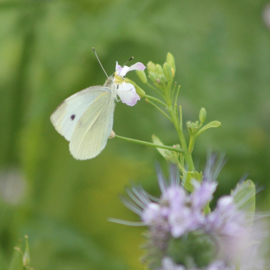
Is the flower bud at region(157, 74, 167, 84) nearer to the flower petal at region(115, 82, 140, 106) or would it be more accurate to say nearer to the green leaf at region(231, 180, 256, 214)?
the flower petal at region(115, 82, 140, 106)

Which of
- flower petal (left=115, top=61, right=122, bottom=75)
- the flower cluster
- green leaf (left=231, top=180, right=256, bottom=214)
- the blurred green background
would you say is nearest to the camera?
the flower cluster

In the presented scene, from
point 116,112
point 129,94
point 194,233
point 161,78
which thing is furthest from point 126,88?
point 116,112

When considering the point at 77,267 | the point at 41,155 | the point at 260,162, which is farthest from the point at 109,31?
the point at 77,267

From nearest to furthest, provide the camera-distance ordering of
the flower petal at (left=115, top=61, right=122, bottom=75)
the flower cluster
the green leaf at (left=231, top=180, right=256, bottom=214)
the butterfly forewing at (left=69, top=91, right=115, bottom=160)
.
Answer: the flower cluster → the green leaf at (left=231, top=180, right=256, bottom=214) → the flower petal at (left=115, top=61, right=122, bottom=75) → the butterfly forewing at (left=69, top=91, right=115, bottom=160)

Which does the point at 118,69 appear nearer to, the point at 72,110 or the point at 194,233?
the point at 72,110

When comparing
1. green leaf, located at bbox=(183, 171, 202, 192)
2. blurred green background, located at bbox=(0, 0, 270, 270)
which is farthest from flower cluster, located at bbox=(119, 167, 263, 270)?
blurred green background, located at bbox=(0, 0, 270, 270)

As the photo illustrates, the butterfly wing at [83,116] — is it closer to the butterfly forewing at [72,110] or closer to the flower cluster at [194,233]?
the butterfly forewing at [72,110]

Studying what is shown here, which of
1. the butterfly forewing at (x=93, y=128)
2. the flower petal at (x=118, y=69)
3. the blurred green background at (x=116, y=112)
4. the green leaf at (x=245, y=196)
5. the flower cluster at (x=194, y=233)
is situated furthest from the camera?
the blurred green background at (x=116, y=112)

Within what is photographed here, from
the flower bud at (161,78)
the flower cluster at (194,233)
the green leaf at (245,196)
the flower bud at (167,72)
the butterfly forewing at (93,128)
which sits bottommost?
the flower cluster at (194,233)

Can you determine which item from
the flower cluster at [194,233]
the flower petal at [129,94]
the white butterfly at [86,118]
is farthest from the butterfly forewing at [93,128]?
the flower cluster at [194,233]
